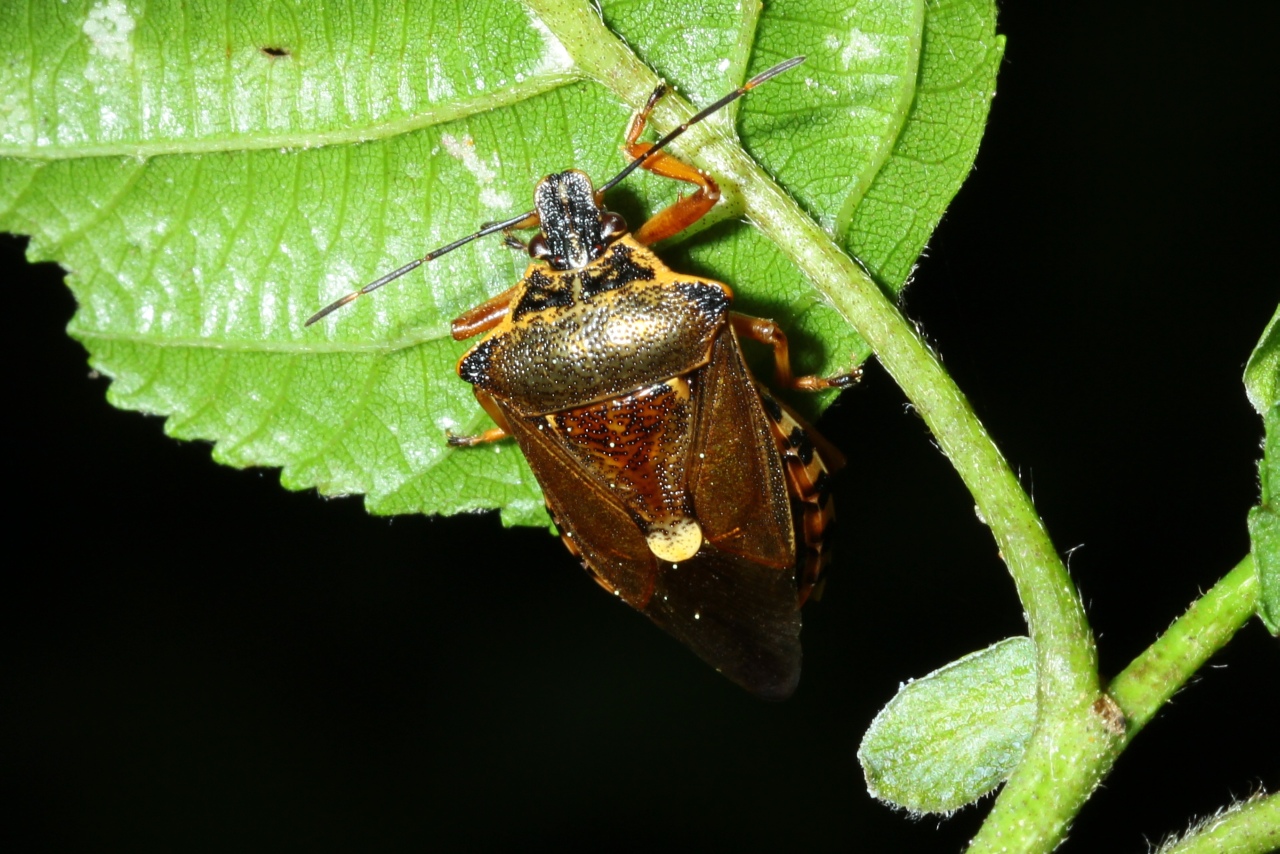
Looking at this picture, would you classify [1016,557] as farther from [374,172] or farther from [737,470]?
[374,172]

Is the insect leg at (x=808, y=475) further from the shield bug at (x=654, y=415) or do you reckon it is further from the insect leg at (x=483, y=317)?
the insect leg at (x=483, y=317)

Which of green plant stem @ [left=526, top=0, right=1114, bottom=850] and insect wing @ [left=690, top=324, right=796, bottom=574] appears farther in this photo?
insect wing @ [left=690, top=324, right=796, bottom=574]

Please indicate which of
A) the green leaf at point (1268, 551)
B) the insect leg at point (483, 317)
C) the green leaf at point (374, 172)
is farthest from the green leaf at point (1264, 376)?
the insect leg at point (483, 317)

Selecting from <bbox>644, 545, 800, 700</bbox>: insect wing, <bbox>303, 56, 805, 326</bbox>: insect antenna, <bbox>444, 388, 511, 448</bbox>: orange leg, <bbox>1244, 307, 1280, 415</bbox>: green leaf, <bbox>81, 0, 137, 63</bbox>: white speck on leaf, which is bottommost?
<bbox>644, 545, 800, 700</bbox>: insect wing

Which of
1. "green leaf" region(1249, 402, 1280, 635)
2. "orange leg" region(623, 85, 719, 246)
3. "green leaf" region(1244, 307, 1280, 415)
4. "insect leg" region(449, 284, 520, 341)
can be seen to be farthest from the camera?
"insect leg" region(449, 284, 520, 341)

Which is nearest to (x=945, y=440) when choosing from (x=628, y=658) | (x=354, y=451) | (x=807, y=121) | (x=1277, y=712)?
(x=807, y=121)

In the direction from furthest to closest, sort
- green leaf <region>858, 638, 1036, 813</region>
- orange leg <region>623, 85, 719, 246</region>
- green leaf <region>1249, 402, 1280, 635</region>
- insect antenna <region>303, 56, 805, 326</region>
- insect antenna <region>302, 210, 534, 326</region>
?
insect antenna <region>302, 210, 534, 326</region>
orange leg <region>623, 85, 719, 246</region>
insect antenna <region>303, 56, 805, 326</region>
green leaf <region>858, 638, 1036, 813</region>
green leaf <region>1249, 402, 1280, 635</region>

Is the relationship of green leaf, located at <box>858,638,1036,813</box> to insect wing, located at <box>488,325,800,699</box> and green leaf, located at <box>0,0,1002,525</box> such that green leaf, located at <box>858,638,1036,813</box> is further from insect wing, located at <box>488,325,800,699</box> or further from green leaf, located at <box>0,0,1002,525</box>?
green leaf, located at <box>0,0,1002,525</box>

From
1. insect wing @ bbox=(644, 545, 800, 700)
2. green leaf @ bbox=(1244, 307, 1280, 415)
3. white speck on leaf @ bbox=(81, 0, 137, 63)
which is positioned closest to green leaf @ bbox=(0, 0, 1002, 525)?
white speck on leaf @ bbox=(81, 0, 137, 63)

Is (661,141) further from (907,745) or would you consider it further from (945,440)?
(907,745)
